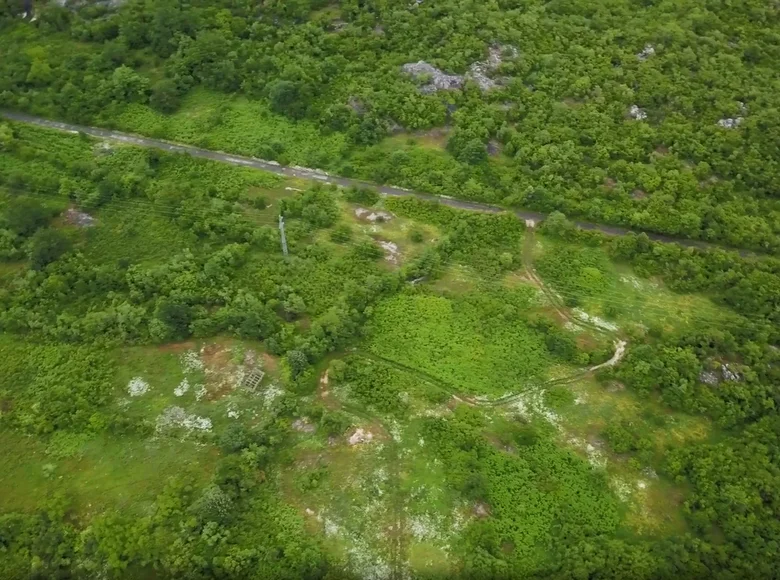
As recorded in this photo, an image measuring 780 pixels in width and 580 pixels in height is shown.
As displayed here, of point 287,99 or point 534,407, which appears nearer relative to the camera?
point 534,407

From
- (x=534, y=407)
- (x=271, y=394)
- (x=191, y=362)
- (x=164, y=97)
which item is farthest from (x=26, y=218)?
(x=534, y=407)

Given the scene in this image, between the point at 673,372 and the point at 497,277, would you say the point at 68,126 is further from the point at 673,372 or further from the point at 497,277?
the point at 673,372

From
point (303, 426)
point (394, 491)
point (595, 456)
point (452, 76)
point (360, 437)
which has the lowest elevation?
point (595, 456)

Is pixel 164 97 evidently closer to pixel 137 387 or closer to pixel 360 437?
pixel 137 387

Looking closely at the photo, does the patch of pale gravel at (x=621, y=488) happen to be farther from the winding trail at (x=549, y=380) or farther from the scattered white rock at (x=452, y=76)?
the scattered white rock at (x=452, y=76)

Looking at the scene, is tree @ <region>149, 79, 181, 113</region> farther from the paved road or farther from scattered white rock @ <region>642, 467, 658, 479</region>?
scattered white rock @ <region>642, 467, 658, 479</region>

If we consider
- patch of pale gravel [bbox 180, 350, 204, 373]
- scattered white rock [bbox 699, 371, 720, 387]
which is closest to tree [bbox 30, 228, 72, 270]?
patch of pale gravel [bbox 180, 350, 204, 373]

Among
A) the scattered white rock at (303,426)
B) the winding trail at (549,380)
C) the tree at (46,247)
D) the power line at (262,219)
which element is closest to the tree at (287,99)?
the power line at (262,219)
